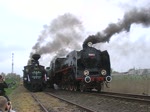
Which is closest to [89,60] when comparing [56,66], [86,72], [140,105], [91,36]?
[86,72]

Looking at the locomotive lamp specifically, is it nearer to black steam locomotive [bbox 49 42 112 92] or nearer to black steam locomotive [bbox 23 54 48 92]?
black steam locomotive [bbox 49 42 112 92]

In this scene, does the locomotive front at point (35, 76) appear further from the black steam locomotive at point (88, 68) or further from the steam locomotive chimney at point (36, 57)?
the black steam locomotive at point (88, 68)

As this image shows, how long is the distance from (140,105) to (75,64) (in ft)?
41.5

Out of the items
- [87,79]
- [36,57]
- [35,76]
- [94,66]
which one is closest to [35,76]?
[35,76]

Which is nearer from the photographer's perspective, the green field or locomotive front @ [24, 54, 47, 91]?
the green field

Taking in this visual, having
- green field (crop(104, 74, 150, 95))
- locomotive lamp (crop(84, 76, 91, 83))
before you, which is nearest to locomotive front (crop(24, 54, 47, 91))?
locomotive lamp (crop(84, 76, 91, 83))

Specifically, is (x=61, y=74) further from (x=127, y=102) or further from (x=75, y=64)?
(x=127, y=102)

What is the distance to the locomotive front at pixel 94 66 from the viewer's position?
98.9 ft

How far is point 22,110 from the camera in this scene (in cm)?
1833


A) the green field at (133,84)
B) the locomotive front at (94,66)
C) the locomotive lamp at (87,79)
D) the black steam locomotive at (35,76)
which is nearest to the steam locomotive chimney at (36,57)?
the black steam locomotive at (35,76)

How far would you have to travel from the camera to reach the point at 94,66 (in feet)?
101

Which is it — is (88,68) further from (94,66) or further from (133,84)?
(133,84)

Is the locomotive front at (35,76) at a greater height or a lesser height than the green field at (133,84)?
greater

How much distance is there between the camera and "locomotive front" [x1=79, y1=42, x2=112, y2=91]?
3014 centimetres
